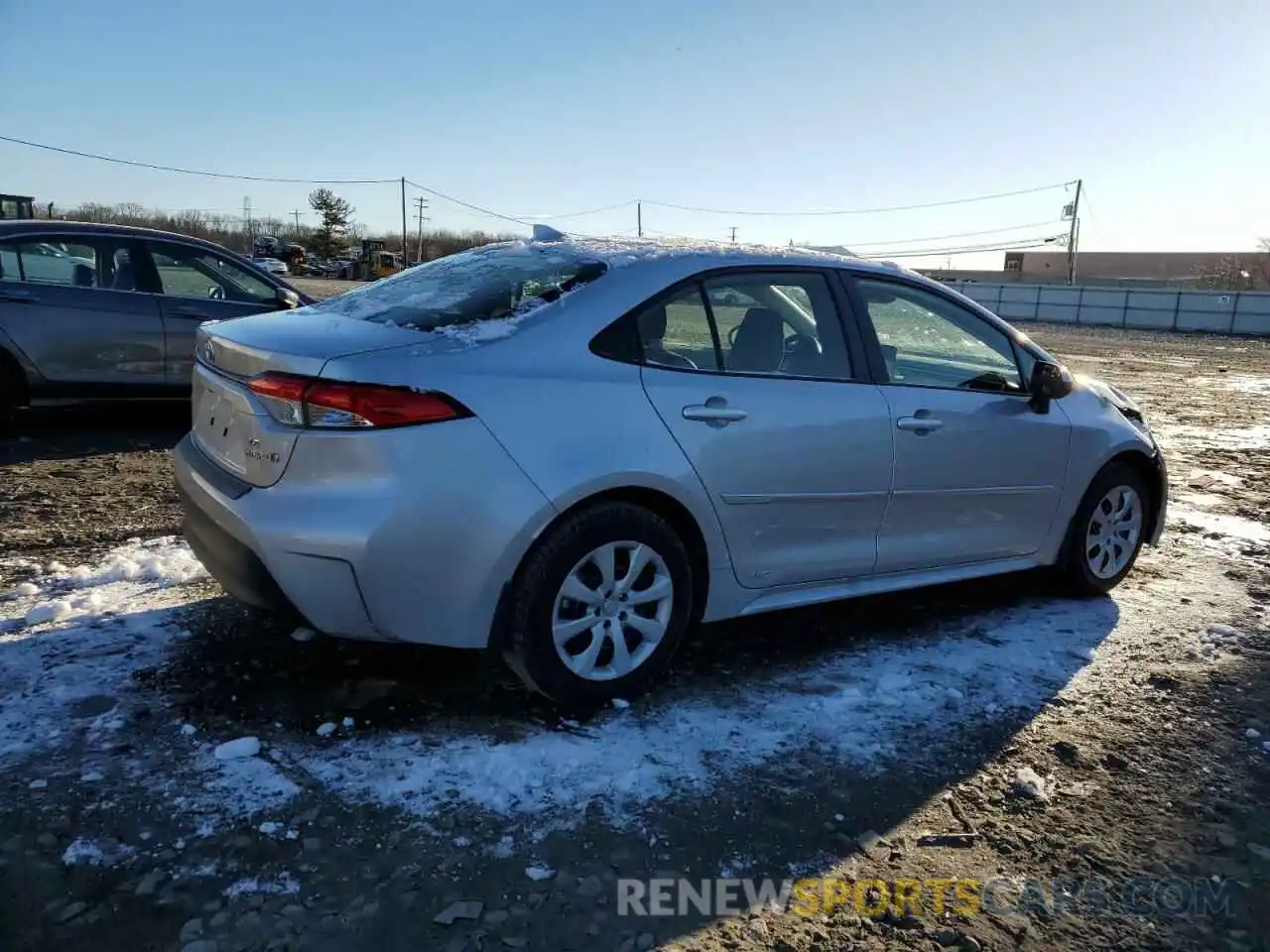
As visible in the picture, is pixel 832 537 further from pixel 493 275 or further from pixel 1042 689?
pixel 493 275

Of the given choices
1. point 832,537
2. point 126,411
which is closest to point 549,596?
point 832,537

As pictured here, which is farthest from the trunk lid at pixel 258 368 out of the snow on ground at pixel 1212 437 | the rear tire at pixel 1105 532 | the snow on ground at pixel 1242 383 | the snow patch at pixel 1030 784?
the snow on ground at pixel 1242 383

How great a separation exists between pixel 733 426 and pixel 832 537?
0.69 meters

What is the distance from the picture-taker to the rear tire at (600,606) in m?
3.03

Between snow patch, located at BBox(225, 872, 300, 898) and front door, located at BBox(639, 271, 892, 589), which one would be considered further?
front door, located at BBox(639, 271, 892, 589)

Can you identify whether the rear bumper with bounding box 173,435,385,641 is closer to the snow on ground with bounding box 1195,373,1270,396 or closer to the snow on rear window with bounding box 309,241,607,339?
the snow on rear window with bounding box 309,241,607,339

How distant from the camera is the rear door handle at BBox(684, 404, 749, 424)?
130 inches

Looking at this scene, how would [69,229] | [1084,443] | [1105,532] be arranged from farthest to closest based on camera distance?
[69,229], [1105,532], [1084,443]

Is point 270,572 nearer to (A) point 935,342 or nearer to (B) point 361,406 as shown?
(B) point 361,406

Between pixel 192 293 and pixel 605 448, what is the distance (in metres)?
5.63

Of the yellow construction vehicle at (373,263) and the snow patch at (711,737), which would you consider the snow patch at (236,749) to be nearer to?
the snow patch at (711,737)

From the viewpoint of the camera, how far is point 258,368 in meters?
3.04

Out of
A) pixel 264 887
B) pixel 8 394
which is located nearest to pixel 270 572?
pixel 264 887

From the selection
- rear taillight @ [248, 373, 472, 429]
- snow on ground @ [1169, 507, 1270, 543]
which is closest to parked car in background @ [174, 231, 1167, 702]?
rear taillight @ [248, 373, 472, 429]
